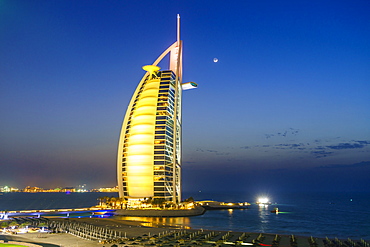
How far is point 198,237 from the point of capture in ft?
167

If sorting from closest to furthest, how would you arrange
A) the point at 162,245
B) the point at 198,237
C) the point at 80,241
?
the point at 162,245 < the point at 80,241 < the point at 198,237

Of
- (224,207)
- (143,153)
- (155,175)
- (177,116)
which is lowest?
(224,207)

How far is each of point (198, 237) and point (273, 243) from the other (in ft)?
36.4

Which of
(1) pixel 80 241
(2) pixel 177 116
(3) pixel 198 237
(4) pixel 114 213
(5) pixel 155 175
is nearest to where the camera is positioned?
(1) pixel 80 241

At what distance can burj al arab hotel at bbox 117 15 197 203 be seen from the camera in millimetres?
116688

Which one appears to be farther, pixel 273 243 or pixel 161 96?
pixel 161 96

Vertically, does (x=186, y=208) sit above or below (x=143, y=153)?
below

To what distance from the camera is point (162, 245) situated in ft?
140

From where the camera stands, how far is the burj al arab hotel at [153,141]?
11669 centimetres

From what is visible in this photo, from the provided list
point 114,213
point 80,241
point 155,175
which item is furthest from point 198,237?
point 155,175

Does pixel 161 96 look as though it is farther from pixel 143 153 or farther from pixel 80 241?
pixel 80 241

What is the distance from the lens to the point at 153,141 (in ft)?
388

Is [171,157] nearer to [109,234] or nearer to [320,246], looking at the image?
[109,234]

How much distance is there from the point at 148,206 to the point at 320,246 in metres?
70.4
